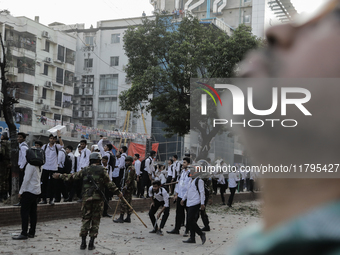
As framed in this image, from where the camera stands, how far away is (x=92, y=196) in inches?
304

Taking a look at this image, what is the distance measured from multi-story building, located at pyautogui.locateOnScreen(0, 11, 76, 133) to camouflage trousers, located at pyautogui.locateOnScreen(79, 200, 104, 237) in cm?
2239

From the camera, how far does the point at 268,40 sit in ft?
1.64

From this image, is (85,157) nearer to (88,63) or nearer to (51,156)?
(51,156)

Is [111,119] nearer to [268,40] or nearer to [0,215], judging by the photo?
[0,215]

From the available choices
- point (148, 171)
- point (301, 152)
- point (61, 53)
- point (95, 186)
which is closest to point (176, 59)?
point (148, 171)

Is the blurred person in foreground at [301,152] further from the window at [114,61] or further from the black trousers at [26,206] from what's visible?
the window at [114,61]

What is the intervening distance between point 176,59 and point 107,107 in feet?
81.2

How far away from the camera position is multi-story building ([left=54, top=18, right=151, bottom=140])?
40.9 metres

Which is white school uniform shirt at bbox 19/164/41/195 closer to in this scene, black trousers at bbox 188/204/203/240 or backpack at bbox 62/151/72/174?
black trousers at bbox 188/204/203/240

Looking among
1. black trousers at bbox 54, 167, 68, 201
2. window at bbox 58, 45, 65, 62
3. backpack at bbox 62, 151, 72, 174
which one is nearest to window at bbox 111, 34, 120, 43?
window at bbox 58, 45, 65, 62

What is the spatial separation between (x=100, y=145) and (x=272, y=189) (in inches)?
454

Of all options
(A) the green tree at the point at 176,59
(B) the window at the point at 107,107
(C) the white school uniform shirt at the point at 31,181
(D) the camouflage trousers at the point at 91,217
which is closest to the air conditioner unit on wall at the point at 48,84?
(B) the window at the point at 107,107

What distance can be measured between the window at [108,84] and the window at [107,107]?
2.41 ft

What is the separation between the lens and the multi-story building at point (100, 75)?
134 feet
